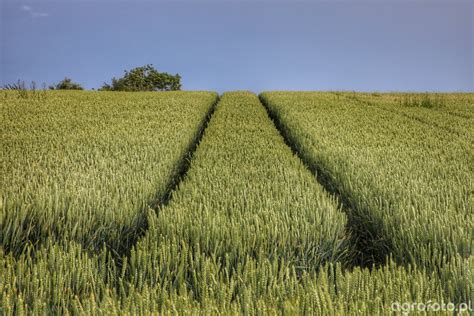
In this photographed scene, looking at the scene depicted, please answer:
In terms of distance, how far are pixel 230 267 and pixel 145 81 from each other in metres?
57.2

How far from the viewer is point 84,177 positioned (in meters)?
3.76

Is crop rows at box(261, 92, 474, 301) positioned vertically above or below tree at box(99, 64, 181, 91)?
below

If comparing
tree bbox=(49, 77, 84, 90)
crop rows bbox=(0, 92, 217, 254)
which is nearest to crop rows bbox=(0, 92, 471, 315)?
crop rows bbox=(0, 92, 217, 254)

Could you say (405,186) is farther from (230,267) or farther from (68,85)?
(68,85)

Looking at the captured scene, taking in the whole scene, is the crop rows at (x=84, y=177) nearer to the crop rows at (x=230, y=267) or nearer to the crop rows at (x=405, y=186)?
the crop rows at (x=230, y=267)

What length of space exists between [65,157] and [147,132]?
216 centimetres

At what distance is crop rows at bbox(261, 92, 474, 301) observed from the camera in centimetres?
254

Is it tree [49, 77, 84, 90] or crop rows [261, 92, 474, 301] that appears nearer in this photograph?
crop rows [261, 92, 474, 301]

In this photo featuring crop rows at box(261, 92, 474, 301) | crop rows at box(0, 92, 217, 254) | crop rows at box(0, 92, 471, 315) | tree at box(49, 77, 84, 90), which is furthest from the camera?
tree at box(49, 77, 84, 90)

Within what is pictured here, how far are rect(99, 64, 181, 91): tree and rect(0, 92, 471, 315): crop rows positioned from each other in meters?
53.1

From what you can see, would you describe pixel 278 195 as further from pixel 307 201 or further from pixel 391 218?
pixel 391 218

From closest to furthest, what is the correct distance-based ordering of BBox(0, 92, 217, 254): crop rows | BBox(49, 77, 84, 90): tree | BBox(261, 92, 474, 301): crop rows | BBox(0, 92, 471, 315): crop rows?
BBox(0, 92, 471, 315): crop rows → BBox(261, 92, 474, 301): crop rows → BBox(0, 92, 217, 254): crop rows → BBox(49, 77, 84, 90): tree

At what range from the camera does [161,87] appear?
194ft

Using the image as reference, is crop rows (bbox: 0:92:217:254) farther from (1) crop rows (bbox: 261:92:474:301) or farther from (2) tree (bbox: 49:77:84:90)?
(2) tree (bbox: 49:77:84:90)
